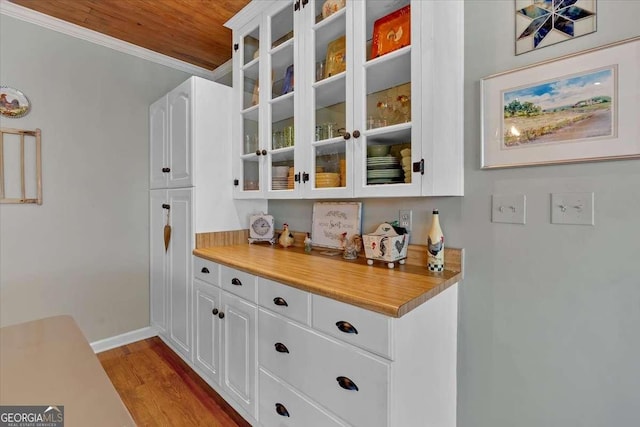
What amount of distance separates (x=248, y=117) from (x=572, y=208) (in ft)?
6.24

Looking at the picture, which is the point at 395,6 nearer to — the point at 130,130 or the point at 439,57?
the point at 439,57

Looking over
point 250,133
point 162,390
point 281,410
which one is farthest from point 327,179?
point 162,390

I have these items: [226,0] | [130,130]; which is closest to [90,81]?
[130,130]

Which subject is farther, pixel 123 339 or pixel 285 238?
pixel 123 339

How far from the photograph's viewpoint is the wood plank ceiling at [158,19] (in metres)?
1.94

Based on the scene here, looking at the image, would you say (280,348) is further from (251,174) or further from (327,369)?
(251,174)

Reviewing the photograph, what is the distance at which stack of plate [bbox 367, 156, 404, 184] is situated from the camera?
1.37 m

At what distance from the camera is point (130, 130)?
2516 mm

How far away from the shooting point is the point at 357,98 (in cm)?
143

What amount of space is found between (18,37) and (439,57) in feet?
A: 9.14

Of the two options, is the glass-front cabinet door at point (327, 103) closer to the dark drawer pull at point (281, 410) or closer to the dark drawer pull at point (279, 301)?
the dark drawer pull at point (279, 301)

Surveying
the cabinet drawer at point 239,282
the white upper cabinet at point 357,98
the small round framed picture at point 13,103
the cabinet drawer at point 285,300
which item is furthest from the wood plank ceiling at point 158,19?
the cabinet drawer at point 285,300
